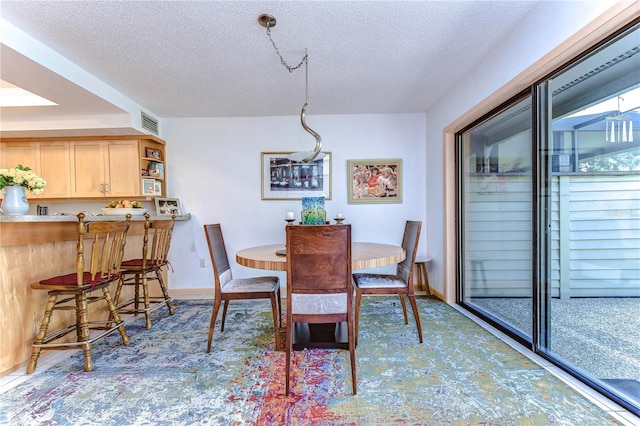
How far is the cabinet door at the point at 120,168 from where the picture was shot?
3441 millimetres

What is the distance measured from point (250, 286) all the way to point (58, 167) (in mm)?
3195

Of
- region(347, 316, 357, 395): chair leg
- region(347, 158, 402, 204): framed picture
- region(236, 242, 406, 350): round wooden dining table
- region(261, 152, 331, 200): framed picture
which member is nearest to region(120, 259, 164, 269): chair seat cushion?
region(236, 242, 406, 350): round wooden dining table

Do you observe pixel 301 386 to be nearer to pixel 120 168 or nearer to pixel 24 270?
pixel 24 270

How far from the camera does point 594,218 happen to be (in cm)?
202

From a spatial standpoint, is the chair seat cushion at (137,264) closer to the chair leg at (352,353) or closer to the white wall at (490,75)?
the chair leg at (352,353)

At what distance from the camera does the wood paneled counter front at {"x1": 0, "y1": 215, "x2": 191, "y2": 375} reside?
6.03 ft

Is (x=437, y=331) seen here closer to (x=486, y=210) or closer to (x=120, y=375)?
(x=486, y=210)

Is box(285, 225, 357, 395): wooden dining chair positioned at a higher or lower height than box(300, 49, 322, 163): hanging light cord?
lower

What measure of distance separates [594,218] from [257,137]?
3493mm

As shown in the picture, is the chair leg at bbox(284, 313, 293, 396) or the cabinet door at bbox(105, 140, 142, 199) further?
the cabinet door at bbox(105, 140, 142, 199)

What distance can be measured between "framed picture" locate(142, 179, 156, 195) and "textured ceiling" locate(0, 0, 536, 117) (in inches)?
38.2

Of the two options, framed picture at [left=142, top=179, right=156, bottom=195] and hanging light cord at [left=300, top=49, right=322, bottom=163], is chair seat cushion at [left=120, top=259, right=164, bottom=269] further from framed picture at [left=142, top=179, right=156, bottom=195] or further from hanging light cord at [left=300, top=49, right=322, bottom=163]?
hanging light cord at [left=300, top=49, right=322, bottom=163]

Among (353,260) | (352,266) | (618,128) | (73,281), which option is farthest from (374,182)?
(73,281)

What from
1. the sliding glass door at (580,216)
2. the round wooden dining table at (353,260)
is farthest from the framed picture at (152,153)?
the sliding glass door at (580,216)
